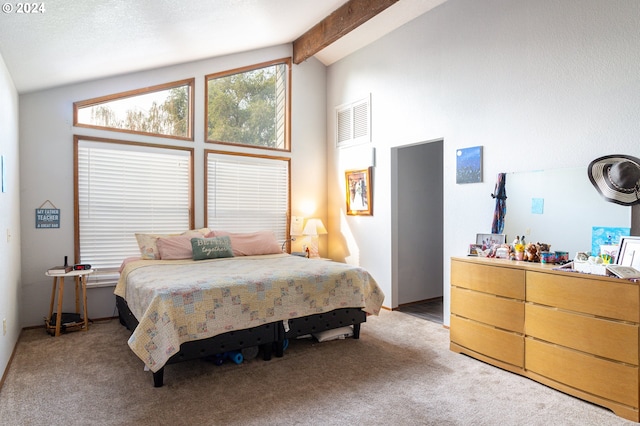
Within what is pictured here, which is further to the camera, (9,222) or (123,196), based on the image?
(123,196)


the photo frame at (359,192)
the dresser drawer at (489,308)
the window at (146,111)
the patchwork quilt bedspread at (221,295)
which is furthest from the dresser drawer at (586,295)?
the window at (146,111)

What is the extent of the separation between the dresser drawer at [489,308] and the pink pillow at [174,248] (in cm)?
278

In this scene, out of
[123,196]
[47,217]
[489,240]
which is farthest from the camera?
[123,196]

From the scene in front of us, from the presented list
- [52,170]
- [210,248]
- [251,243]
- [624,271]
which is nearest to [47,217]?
[52,170]

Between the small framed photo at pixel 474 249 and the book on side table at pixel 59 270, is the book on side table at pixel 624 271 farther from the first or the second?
the book on side table at pixel 59 270

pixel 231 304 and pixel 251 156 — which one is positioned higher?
pixel 251 156

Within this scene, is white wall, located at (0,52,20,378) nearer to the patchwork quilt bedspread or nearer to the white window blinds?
the white window blinds

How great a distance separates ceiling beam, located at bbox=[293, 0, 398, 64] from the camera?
13.4 ft

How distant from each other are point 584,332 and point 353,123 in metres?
3.80

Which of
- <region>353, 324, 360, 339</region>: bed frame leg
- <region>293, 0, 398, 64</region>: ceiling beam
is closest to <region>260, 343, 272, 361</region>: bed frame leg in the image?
<region>353, 324, 360, 339</region>: bed frame leg

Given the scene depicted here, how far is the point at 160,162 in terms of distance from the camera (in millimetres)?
4773

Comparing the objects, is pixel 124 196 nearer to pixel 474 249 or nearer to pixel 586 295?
pixel 474 249

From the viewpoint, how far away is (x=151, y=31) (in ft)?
10.8

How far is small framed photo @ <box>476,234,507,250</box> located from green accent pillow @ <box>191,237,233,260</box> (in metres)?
2.61
